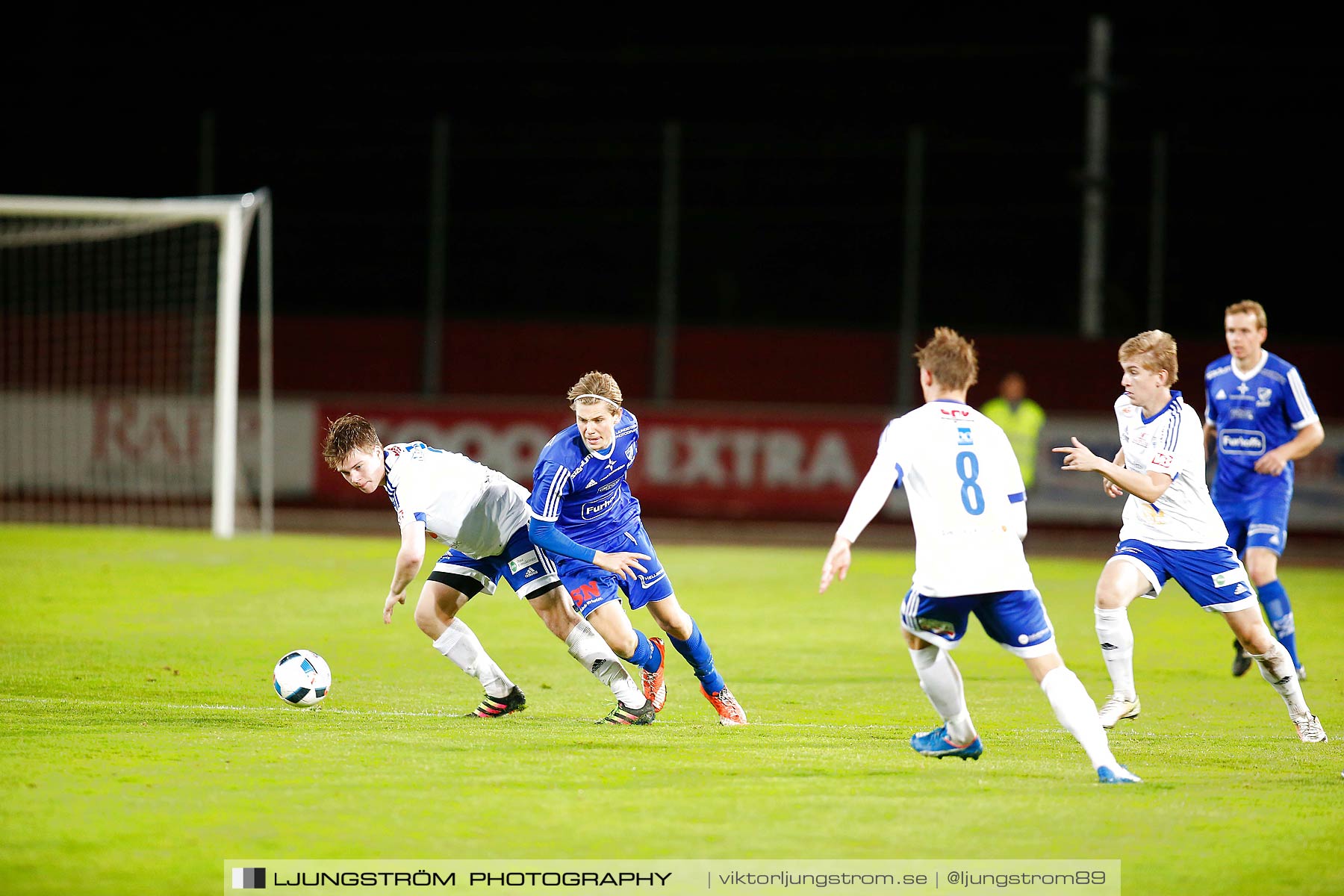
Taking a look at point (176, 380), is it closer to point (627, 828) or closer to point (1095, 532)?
point (1095, 532)

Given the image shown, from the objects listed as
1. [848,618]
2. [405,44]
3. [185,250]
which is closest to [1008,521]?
[848,618]

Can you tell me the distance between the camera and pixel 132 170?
28.2 metres

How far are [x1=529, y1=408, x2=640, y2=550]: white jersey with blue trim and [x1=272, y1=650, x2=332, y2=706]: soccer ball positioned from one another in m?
1.37

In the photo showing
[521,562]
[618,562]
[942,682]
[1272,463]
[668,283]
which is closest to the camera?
[942,682]

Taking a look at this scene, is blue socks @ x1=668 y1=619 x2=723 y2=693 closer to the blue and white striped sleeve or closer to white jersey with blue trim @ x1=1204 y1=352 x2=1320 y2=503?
white jersey with blue trim @ x1=1204 y1=352 x2=1320 y2=503

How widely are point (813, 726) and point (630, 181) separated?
21790mm

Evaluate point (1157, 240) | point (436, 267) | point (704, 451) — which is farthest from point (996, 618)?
point (436, 267)

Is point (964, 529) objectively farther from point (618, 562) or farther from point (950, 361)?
point (618, 562)

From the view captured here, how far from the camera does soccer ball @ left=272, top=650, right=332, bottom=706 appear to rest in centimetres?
707

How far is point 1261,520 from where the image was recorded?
8891mm

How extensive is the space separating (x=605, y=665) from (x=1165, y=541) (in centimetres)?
281

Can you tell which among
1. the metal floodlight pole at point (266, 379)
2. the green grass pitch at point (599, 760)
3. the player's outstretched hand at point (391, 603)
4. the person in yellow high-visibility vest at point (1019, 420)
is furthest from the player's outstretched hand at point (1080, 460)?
the metal floodlight pole at point (266, 379)

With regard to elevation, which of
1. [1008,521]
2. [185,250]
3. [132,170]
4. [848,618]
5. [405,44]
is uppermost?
[405,44]

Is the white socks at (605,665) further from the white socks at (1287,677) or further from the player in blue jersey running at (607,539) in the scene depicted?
the white socks at (1287,677)
